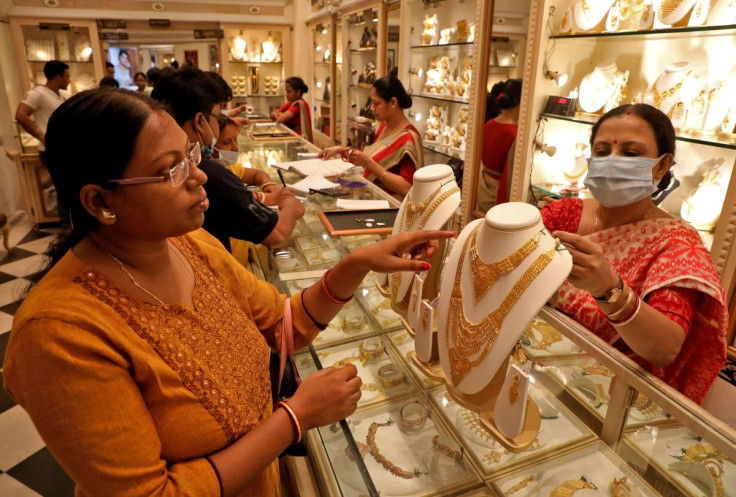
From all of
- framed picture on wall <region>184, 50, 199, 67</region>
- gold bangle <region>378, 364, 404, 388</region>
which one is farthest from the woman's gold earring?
framed picture on wall <region>184, 50, 199, 67</region>

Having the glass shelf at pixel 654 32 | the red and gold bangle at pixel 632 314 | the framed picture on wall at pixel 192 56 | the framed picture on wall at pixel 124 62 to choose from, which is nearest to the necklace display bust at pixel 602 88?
the glass shelf at pixel 654 32

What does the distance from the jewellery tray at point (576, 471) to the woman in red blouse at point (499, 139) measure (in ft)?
7.27

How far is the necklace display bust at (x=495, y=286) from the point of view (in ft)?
2.64

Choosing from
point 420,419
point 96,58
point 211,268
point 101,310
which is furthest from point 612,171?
point 96,58

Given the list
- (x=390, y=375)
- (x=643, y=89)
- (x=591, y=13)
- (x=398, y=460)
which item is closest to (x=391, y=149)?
(x=591, y=13)

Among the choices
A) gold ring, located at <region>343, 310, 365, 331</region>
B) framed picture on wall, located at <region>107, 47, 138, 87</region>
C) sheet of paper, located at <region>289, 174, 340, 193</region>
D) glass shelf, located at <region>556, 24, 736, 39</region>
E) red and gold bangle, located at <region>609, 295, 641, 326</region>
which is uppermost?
framed picture on wall, located at <region>107, 47, 138, 87</region>

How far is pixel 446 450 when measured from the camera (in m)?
0.94

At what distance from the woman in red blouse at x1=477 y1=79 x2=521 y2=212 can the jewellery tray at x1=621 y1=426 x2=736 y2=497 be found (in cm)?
223

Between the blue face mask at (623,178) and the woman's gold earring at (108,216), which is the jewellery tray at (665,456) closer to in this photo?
the blue face mask at (623,178)

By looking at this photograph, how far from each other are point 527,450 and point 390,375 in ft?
1.16

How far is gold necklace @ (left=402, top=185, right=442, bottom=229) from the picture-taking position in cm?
117

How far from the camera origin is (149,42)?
8.87 meters

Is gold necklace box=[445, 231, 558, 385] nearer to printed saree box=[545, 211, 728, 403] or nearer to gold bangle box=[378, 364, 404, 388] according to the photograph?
gold bangle box=[378, 364, 404, 388]

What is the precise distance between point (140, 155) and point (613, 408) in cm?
97
